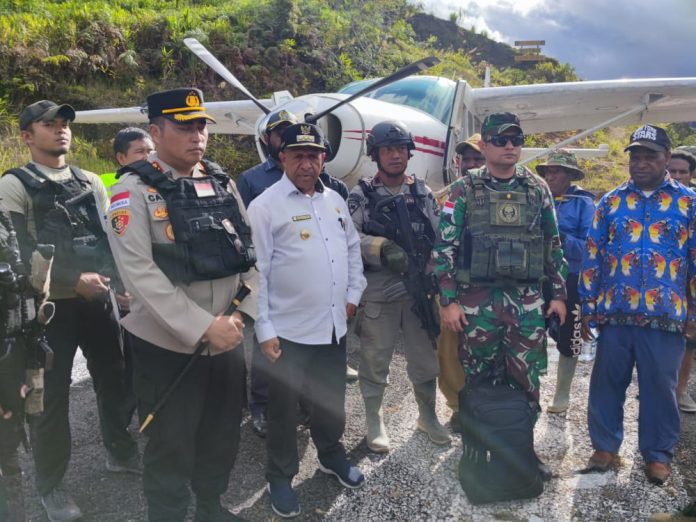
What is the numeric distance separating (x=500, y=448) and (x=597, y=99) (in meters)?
7.22

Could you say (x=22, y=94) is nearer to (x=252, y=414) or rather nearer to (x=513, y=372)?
(x=252, y=414)

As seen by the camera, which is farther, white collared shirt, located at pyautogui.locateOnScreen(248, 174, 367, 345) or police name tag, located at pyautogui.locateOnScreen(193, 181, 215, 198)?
white collared shirt, located at pyautogui.locateOnScreen(248, 174, 367, 345)

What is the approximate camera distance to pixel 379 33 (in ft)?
60.8

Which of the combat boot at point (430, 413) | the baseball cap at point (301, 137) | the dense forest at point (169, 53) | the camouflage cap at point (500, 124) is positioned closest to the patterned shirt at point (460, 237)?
the camouflage cap at point (500, 124)

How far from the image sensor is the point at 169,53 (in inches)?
546

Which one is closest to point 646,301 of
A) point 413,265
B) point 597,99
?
point 413,265

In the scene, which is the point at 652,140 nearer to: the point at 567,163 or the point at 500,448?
the point at 567,163

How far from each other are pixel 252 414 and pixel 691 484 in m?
2.70

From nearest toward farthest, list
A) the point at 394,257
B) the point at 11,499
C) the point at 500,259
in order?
1. the point at 11,499
2. the point at 500,259
3. the point at 394,257

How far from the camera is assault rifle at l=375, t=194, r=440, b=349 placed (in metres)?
3.11

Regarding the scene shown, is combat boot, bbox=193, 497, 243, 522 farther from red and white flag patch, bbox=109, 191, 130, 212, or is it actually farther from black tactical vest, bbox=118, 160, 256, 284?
red and white flag patch, bbox=109, 191, 130, 212

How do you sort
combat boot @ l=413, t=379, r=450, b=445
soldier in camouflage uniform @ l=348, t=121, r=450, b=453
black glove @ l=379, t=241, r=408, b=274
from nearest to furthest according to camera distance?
black glove @ l=379, t=241, r=408, b=274, soldier in camouflage uniform @ l=348, t=121, r=450, b=453, combat boot @ l=413, t=379, r=450, b=445

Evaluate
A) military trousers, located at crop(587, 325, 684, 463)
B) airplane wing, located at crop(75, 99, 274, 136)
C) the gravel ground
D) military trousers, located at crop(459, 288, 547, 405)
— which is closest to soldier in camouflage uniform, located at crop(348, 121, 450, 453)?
the gravel ground

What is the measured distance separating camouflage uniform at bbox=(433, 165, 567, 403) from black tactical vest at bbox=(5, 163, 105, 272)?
1927mm
